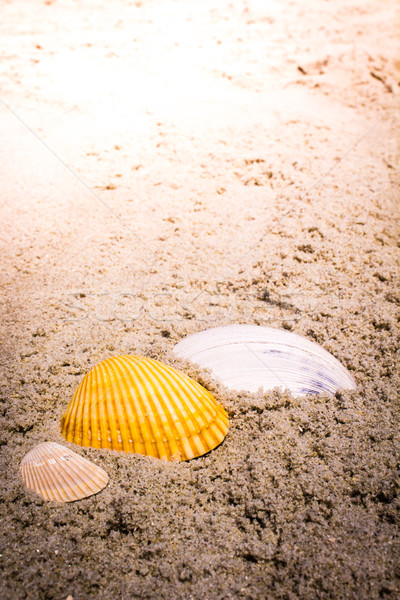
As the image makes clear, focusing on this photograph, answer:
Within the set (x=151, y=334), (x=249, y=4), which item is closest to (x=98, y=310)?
(x=151, y=334)

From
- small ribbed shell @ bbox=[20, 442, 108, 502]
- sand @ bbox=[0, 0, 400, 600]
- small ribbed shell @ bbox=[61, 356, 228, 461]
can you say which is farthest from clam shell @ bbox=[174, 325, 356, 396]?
small ribbed shell @ bbox=[20, 442, 108, 502]

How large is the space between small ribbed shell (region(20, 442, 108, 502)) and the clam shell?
0.68 meters

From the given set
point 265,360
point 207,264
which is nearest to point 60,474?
point 265,360

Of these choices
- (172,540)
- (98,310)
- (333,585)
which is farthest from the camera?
(98,310)

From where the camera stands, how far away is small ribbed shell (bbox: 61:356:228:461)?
1596 mm

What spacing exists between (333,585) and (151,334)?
1343 millimetres

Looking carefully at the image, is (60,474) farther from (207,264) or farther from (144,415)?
(207,264)

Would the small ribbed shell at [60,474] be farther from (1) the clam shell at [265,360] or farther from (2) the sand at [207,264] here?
(1) the clam shell at [265,360]

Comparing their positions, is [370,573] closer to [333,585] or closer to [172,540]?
[333,585]

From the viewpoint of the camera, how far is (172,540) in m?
1.38

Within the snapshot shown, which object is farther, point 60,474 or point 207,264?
point 207,264

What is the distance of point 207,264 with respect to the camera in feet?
8.54

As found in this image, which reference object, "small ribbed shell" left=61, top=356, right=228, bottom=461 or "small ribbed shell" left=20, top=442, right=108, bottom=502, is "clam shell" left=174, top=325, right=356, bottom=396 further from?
"small ribbed shell" left=20, top=442, right=108, bottom=502

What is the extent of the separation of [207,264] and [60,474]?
1.53 m
